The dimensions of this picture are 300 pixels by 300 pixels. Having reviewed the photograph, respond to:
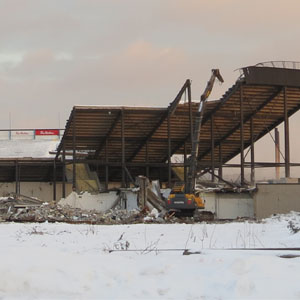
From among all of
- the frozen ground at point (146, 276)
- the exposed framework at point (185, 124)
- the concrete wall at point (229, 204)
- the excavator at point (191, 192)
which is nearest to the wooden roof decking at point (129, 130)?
the exposed framework at point (185, 124)

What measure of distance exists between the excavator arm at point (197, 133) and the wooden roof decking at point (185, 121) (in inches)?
63.2

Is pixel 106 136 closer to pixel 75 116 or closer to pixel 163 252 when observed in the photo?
pixel 75 116

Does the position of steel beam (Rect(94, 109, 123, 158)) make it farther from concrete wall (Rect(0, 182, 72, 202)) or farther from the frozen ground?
the frozen ground

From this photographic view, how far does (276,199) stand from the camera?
29.8m

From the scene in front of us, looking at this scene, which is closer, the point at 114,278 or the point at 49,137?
the point at 114,278

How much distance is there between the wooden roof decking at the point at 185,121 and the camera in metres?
35.4

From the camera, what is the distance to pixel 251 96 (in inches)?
1474

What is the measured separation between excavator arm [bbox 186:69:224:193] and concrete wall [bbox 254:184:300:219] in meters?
4.15

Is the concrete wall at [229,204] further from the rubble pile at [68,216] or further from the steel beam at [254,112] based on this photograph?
the steel beam at [254,112]

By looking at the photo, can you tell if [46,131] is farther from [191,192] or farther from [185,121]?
[191,192]

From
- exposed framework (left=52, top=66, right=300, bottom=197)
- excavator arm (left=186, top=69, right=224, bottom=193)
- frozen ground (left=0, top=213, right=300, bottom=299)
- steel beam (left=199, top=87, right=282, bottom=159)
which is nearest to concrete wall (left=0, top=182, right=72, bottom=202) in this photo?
exposed framework (left=52, top=66, right=300, bottom=197)

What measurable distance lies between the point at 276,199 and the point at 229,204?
4.11 meters

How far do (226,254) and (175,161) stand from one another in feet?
131

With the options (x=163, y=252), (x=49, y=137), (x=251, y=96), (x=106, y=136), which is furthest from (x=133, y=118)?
(x=163, y=252)
